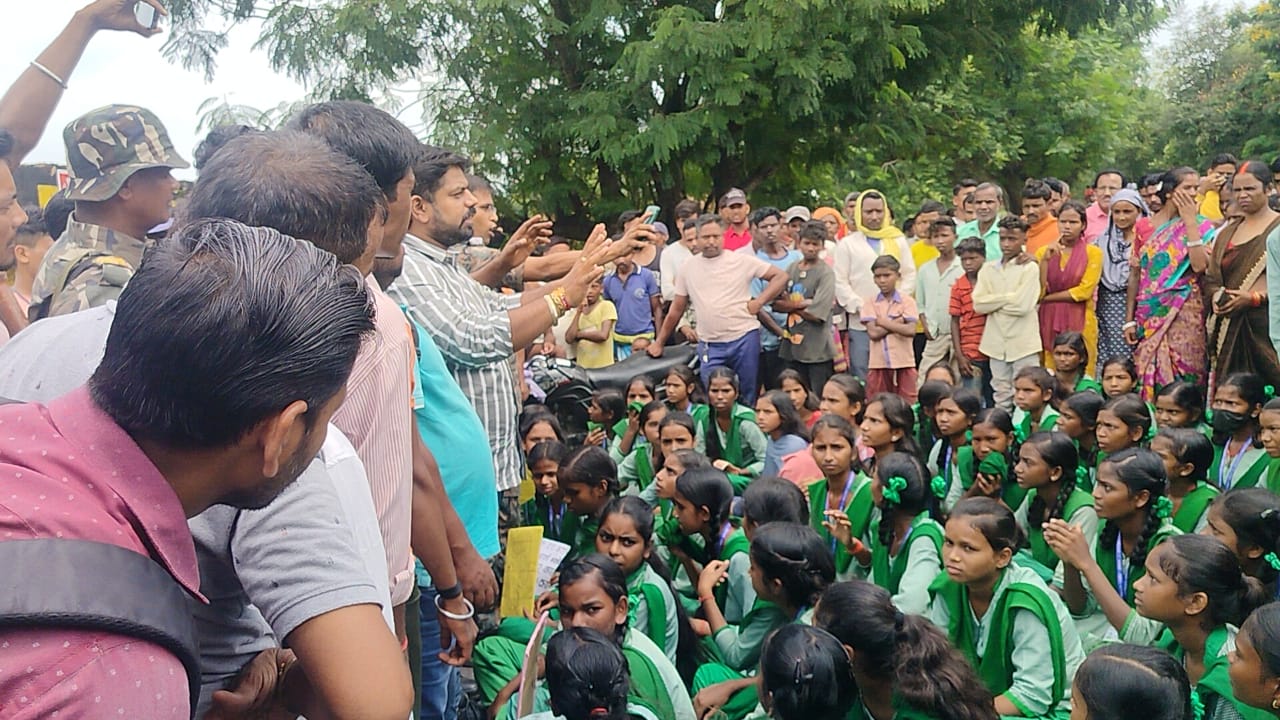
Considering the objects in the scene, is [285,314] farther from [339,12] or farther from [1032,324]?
[339,12]

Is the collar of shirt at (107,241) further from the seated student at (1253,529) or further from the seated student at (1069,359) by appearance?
the seated student at (1069,359)

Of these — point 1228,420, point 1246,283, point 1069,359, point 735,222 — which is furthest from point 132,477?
point 735,222

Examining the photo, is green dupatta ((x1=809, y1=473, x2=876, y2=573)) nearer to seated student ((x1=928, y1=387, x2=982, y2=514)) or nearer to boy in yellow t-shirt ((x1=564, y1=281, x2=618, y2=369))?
seated student ((x1=928, y1=387, x2=982, y2=514))

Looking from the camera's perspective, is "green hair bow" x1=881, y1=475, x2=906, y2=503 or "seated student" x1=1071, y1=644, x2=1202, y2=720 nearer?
"seated student" x1=1071, y1=644, x2=1202, y2=720

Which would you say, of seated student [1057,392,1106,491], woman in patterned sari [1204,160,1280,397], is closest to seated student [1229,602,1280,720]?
seated student [1057,392,1106,491]

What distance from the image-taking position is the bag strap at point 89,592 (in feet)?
2.35

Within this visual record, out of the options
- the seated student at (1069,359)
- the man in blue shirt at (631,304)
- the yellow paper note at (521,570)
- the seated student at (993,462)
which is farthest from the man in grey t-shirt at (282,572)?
the man in blue shirt at (631,304)

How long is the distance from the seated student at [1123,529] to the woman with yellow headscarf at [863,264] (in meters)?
3.63

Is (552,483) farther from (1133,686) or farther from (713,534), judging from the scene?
(1133,686)

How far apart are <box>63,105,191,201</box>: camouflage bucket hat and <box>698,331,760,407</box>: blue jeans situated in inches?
183

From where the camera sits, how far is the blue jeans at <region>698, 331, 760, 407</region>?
670cm

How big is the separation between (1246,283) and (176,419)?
533cm

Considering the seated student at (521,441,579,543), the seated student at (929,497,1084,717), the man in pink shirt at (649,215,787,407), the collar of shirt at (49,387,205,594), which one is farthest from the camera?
the man in pink shirt at (649,215,787,407)

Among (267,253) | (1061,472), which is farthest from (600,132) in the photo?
(267,253)
